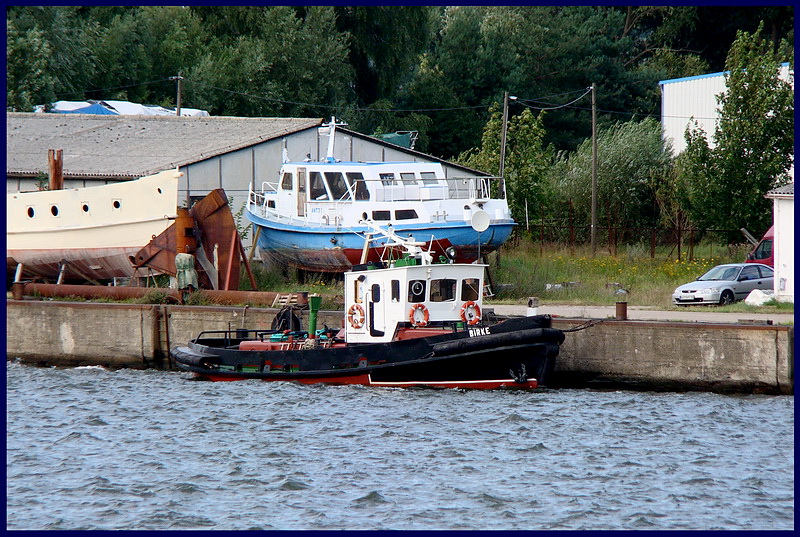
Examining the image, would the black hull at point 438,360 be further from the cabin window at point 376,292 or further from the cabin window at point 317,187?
the cabin window at point 317,187

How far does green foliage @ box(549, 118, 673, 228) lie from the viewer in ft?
135

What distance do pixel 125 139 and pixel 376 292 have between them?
59.7ft

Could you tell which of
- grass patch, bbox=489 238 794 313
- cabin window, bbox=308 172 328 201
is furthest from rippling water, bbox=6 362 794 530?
cabin window, bbox=308 172 328 201

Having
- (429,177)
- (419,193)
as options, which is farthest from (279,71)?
(419,193)

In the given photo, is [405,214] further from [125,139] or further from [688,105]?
[688,105]

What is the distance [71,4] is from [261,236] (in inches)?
1072

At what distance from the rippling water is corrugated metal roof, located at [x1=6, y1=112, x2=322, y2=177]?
43.0 feet

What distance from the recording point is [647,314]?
24703 mm

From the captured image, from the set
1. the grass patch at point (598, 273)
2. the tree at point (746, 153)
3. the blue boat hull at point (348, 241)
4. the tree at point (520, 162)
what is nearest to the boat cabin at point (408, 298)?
the grass patch at point (598, 273)

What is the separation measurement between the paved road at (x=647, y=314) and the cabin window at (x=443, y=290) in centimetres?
280

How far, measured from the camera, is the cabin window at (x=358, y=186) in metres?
30.1

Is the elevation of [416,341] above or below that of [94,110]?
below

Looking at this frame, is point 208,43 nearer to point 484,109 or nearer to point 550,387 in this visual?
point 484,109

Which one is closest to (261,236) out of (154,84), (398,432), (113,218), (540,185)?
(113,218)
